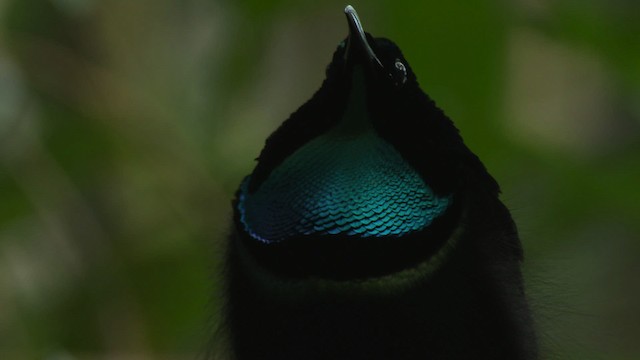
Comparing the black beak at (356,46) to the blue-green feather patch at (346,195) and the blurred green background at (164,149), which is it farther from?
the blurred green background at (164,149)

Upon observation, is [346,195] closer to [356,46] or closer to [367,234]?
[367,234]

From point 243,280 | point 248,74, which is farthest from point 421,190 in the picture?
point 248,74

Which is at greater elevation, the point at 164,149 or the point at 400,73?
the point at 400,73

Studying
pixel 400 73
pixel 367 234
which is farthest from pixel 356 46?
pixel 367 234

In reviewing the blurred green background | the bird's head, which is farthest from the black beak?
the blurred green background

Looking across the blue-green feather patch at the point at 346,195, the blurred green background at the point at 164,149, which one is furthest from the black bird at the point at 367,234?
the blurred green background at the point at 164,149
